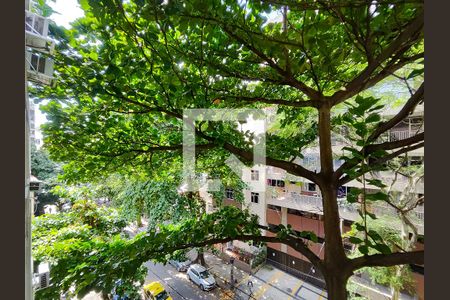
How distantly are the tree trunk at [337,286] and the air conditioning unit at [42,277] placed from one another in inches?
39.8

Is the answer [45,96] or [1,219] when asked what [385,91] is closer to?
[1,219]

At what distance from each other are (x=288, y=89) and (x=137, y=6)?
0.90m

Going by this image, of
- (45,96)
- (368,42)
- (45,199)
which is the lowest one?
(45,199)

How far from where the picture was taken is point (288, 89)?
1.21m

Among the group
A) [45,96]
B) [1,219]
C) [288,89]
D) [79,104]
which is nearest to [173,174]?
[79,104]

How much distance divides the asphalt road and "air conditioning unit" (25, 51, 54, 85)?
101cm

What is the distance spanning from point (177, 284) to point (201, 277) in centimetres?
15

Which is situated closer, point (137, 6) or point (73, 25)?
point (137, 6)

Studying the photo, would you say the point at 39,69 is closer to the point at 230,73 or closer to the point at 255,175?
the point at 230,73

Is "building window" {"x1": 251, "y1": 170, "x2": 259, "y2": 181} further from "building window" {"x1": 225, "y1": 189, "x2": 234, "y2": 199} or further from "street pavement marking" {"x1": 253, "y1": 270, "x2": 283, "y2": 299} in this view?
"street pavement marking" {"x1": 253, "y1": 270, "x2": 283, "y2": 299}

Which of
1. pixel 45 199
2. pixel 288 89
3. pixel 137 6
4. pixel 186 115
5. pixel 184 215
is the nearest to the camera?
pixel 137 6

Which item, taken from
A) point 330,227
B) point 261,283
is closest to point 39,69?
point 330,227

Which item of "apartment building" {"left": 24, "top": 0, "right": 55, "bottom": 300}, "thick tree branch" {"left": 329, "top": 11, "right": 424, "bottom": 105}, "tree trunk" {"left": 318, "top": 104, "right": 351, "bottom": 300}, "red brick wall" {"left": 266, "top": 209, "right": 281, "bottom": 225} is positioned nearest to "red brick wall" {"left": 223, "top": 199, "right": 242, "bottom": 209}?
"red brick wall" {"left": 266, "top": 209, "right": 281, "bottom": 225}

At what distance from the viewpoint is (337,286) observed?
736 millimetres
